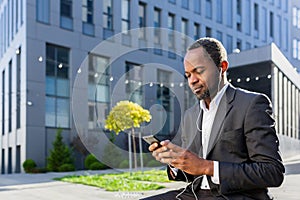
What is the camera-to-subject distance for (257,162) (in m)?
1.33

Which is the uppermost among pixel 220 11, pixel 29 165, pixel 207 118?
pixel 220 11

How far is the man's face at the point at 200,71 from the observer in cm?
141

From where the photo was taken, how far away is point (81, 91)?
1.96 m

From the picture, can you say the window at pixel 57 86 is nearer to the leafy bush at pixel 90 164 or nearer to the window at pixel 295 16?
the leafy bush at pixel 90 164

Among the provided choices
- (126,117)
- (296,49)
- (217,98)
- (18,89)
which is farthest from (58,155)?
(296,49)

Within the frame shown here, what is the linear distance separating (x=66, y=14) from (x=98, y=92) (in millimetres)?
16044

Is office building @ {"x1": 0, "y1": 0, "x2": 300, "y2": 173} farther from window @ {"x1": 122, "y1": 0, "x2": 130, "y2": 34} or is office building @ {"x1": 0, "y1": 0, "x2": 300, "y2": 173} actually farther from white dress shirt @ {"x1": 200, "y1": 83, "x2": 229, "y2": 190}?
white dress shirt @ {"x1": 200, "y1": 83, "x2": 229, "y2": 190}

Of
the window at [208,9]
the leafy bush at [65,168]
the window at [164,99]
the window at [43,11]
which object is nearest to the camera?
the window at [164,99]

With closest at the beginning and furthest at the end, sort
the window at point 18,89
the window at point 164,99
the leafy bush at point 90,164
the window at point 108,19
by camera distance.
→ the window at point 164,99
the leafy bush at point 90,164
the window at point 108,19
the window at point 18,89

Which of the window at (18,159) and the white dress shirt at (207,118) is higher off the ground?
the white dress shirt at (207,118)

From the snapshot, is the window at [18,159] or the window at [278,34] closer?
the window at [18,159]

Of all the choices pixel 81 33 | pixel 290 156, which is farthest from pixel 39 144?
pixel 290 156

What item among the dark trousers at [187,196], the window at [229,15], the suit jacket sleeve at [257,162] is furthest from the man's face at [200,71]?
the window at [229,15]

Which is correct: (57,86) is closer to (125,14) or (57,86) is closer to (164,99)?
(125,14)
